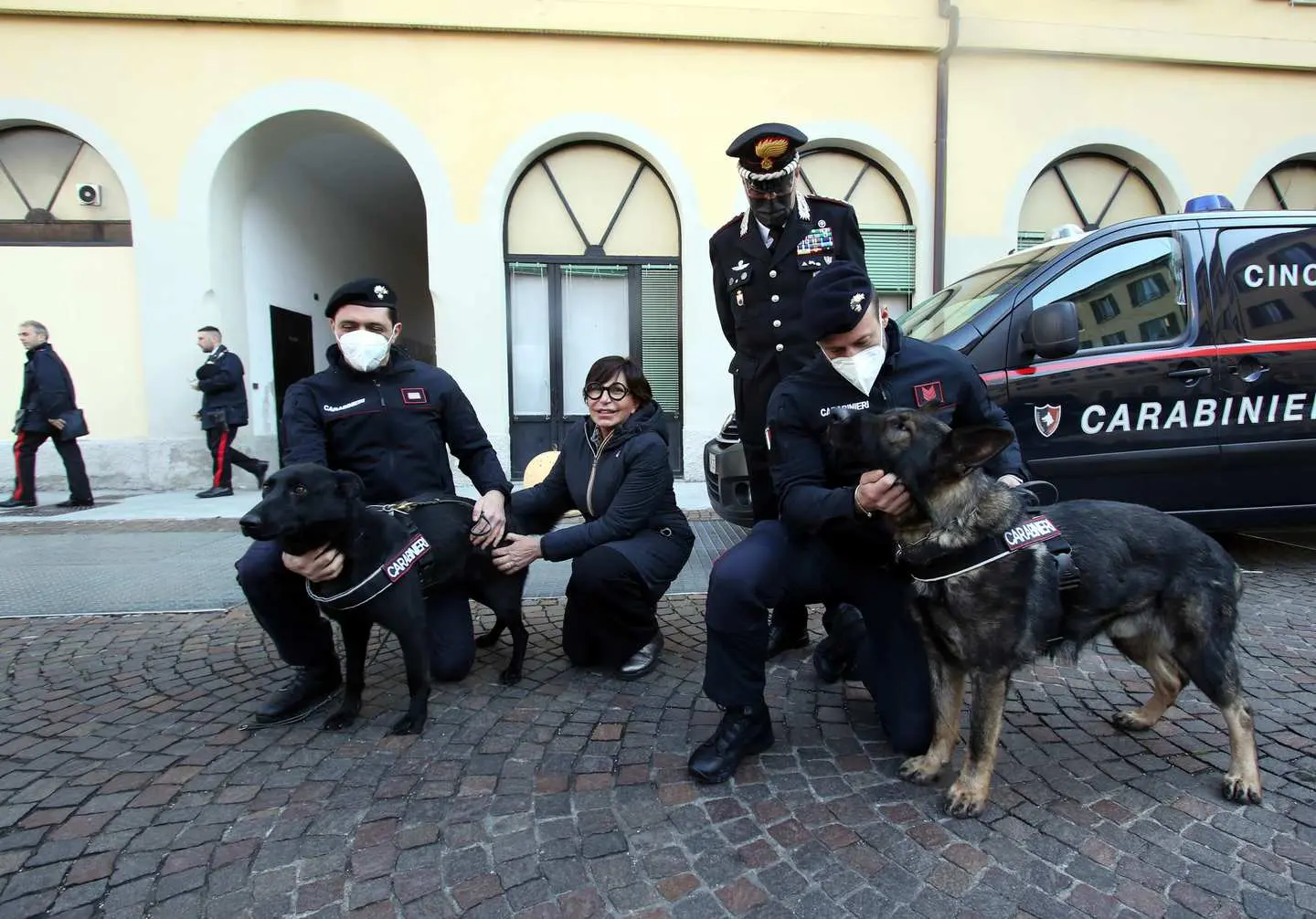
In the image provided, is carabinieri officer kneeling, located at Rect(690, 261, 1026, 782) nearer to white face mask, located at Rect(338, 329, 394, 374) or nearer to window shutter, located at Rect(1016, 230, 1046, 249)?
white face mask, located at Rect(338, 329, 394, 374)

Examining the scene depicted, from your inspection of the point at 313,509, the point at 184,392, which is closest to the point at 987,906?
the point at 313,509

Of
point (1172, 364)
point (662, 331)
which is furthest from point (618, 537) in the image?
point (662, 331)

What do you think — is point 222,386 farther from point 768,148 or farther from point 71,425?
point 768,148

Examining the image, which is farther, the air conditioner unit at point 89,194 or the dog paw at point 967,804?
the air conditioner unit at point 89,194

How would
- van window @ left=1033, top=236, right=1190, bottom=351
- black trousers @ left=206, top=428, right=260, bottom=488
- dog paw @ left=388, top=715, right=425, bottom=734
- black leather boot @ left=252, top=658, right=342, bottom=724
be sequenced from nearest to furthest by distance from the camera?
dog paw @ left=388, top=715, right=425, bottom=734 → black leather boot @ left=252, top=658, right=342, bottom=724 → van window @ left=1033, top=236, right=1190, bottom=351 → black trousers @ left=206, top=428, right=260, bottom=488

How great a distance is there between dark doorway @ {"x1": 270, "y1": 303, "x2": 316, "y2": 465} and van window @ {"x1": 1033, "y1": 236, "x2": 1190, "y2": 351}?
8.86 m

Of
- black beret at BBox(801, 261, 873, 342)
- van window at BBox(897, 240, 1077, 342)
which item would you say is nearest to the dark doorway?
van window at BBox(897, 240, 1077, 342)

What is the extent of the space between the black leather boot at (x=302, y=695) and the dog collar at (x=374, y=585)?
51cm

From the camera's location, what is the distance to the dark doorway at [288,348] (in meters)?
9.33

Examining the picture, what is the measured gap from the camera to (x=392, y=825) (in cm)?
211

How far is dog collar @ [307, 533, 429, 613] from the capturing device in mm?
2557

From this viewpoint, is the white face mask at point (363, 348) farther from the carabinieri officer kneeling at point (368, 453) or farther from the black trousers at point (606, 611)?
the black trousers at point (606, 611)

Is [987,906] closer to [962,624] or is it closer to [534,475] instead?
[962,624]

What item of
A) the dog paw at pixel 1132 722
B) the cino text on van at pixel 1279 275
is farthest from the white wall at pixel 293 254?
the cino text on van at pixel 1279 275
